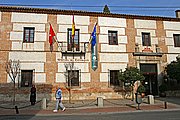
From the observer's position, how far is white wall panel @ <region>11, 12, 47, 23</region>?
19422 millimetres

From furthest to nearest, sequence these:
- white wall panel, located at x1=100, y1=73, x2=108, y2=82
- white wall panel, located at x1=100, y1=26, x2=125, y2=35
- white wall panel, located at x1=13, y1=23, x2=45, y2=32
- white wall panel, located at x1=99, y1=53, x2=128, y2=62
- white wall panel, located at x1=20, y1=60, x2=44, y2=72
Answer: white wall panel, located at x1=100, y1=26, x2=125, y2=35 → white wall panel, located at x1=99, y1=53, x2=128, y2=62 → white wall panel, located at x1=100, y1=73, x2=108, y2=82 → white wall panel, located at x1=13, y1=23, x2=45, y2=32 → white wall panel, located at x1=20, y1=60, x2=44, y2=72

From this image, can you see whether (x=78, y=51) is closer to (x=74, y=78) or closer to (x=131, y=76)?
(x=74, y=78)

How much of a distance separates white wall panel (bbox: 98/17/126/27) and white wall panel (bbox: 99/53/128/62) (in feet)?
10.5

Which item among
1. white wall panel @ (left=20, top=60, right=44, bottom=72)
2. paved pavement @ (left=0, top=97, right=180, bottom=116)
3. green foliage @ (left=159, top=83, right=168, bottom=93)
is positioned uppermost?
white wall panel @ (left=20, top=60, right=44, bottom=72)

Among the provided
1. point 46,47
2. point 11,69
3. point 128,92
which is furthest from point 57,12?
point 128,92

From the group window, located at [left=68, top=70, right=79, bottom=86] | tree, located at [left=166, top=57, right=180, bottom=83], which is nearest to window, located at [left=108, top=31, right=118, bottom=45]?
window, located at [left=68, top=70, right=79, bottom=86]

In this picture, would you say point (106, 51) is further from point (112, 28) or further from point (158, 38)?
point (158, 38)

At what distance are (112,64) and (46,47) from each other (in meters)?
6.58

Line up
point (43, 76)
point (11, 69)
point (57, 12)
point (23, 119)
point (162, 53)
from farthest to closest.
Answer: point (162, 53) < point (57, 12) < point (43, 76) < point (11, 69) < point (23, 119)

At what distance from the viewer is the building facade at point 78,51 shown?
1892 centimetres

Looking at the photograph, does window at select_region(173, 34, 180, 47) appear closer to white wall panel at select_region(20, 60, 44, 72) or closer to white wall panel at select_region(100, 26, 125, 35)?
white wall panel at select_region(100, 26, 125, 35)

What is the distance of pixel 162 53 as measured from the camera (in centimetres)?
2161

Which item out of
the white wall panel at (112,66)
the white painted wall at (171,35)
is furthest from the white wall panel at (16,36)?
the white painted wall at (171,35)

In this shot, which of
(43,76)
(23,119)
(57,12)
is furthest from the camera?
(57,12)
